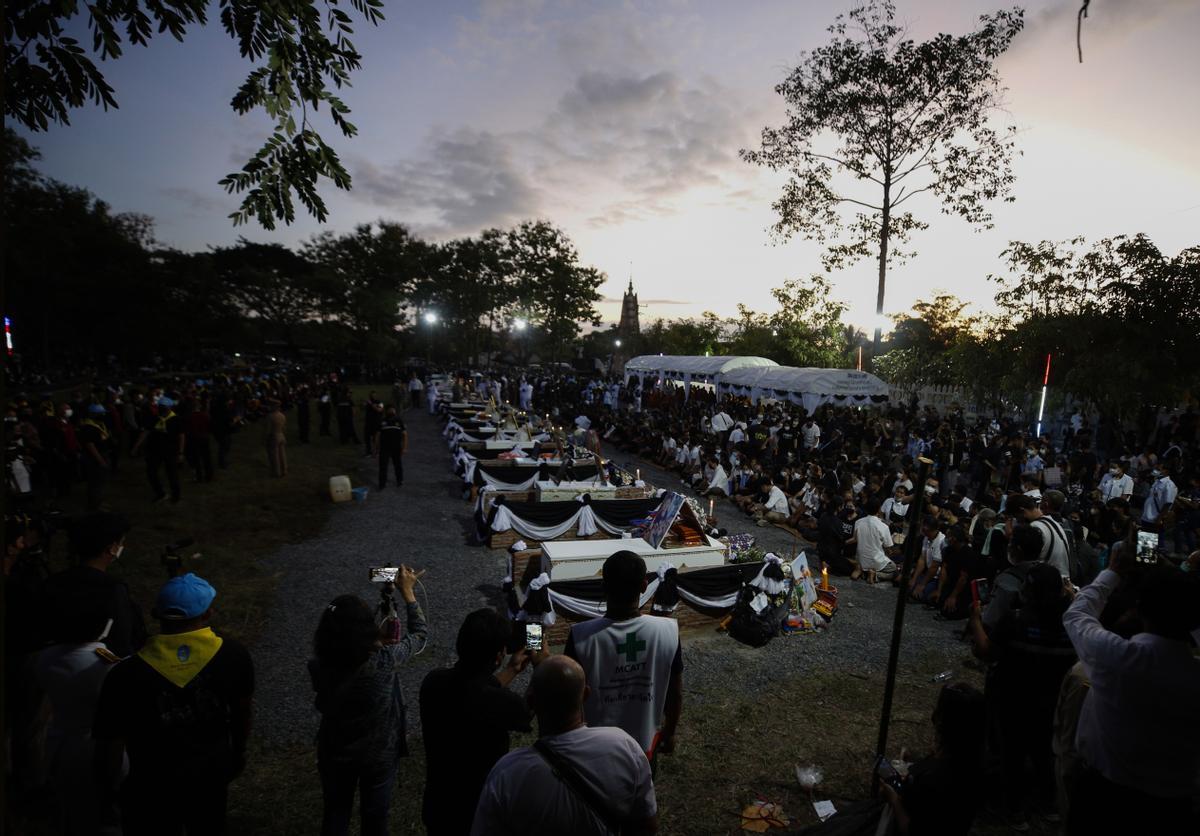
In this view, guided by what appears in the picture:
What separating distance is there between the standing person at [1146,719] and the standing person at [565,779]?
2617mm

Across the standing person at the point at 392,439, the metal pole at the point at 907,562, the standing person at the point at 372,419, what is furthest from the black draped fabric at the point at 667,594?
the standing person at the point at 372,419

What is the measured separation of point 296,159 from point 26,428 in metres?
11.7

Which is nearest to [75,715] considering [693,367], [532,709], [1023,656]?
[532,709]

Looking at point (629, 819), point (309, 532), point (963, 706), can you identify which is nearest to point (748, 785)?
point (963, 706)

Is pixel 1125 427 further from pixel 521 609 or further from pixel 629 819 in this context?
pixel 629 819

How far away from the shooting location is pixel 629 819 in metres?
2.42

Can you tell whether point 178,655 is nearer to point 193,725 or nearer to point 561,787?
point 193,725

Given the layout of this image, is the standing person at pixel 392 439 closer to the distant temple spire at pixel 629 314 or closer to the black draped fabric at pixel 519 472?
the black draped fabric at pixel 519 472

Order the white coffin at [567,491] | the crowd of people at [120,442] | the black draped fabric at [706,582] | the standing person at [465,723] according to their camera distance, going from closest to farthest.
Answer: the standing person at [465,723] → the black draped fabric at [706,582] → the crowd of people at [120,442] → the white coffin at [567,491]

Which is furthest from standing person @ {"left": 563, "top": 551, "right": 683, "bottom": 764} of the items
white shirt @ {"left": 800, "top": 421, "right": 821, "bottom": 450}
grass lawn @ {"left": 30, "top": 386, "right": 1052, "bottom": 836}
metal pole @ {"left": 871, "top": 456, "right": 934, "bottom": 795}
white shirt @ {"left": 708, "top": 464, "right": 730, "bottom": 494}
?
white shirt @ {"left": 800, "top": 421, "right": 821, "bottom": 450}

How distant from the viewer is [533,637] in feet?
12.7

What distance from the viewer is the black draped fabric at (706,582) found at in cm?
792

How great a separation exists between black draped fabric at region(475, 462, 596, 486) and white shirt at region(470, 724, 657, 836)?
12.0m

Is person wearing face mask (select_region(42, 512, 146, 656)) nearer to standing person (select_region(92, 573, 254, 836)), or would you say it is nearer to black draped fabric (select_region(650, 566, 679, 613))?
standing person (select_region(92, 573, 254, 836))
